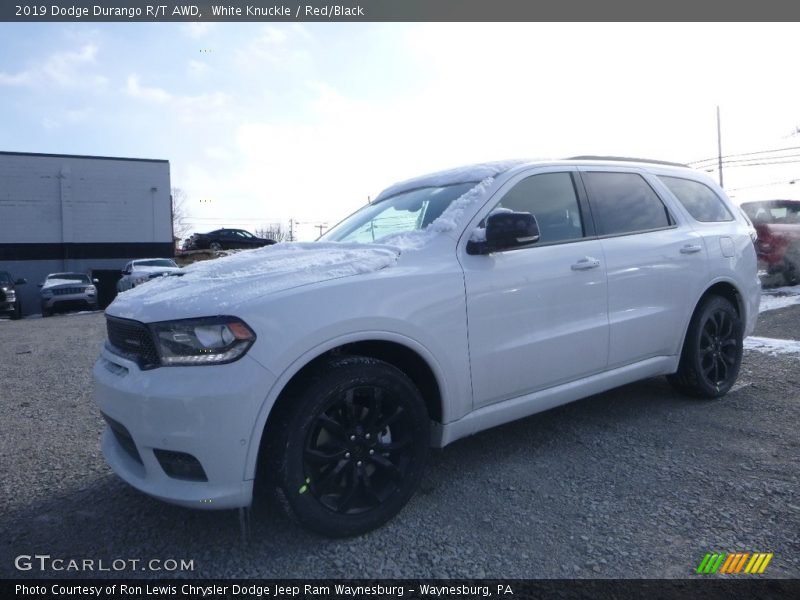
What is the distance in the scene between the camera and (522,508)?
9.09ft

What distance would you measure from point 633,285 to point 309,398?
233 cm

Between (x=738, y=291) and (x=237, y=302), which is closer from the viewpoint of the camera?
(x=237, y=302)

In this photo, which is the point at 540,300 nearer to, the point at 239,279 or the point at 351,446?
the point at 351,446

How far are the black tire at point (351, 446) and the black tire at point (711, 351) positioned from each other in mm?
2522

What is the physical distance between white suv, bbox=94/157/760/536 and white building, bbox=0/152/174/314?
24.8 meters

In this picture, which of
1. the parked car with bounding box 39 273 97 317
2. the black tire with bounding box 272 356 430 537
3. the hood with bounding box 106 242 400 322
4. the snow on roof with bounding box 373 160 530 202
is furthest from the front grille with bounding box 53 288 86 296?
the black tire with bounding box 272 356 430 537

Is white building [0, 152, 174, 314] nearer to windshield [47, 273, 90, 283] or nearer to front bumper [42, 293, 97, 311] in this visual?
windshield [47, 273, 90, 283]

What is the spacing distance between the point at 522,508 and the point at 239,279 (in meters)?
1.76

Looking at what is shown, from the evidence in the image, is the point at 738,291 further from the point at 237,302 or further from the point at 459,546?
the point at 237,302

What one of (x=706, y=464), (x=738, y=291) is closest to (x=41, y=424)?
(x=706, y=464)

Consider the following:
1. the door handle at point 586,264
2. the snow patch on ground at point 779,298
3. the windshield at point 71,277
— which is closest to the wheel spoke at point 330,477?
the door handle at point 586,264

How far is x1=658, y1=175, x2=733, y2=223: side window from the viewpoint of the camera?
4.30 m

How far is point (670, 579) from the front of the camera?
217 centimetres

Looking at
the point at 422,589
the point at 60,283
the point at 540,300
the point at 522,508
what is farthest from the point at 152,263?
the point at 422,589
